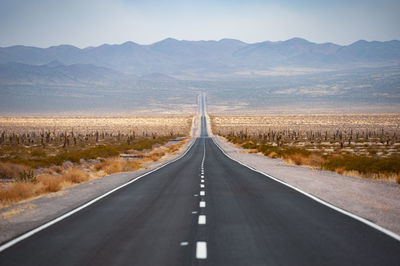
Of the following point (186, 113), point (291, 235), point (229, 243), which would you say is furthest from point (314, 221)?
point (186, 113)

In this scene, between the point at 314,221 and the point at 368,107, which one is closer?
the point at 314,221

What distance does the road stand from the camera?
20.0 ft

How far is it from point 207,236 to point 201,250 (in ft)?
3.10

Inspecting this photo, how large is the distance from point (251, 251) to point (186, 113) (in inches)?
7207

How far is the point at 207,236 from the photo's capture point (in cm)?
741

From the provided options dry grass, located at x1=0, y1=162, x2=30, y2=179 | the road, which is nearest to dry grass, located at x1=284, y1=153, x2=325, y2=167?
the road

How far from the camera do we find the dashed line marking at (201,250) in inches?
242

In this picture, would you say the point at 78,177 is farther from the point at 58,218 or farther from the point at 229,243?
the point at 229,243

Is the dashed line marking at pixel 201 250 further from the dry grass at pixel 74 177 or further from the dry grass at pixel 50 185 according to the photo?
the dry grass at pixel 74 177

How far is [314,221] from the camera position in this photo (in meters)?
8.68

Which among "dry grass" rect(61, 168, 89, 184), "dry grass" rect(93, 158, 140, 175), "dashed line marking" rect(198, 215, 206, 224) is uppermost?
"dashed line marking" rect(198, 215, 206, 224)

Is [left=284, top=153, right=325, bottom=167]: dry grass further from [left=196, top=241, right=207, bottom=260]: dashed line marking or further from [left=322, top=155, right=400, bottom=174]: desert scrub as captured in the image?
[left=196, top=241, right=207, bottom=260]: dashed line marking

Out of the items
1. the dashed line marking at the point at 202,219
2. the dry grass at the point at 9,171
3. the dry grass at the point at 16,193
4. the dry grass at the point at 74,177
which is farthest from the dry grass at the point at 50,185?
the dashed line marking at the point at 202,219

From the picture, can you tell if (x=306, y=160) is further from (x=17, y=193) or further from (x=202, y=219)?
(x=17, y=193)
